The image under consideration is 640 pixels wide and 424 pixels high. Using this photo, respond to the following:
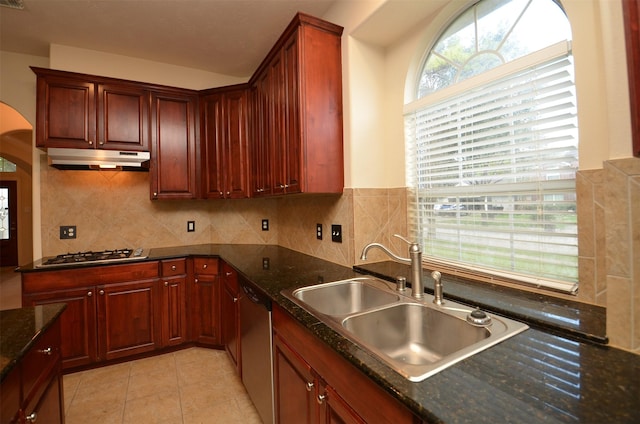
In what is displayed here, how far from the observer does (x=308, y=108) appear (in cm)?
A: 190

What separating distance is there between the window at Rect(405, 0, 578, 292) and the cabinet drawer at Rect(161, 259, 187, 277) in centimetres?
204

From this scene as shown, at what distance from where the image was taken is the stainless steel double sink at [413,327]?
101 centimetres

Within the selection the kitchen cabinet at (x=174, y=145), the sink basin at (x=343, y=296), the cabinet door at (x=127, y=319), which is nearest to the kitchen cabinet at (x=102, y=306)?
the cabinet door at (x=127, y=319)

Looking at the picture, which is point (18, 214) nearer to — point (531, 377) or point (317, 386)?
point (317, 386)

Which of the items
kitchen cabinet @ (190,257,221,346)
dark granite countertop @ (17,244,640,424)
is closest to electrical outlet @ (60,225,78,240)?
kitchen cabinet @ (190,257,221,346)

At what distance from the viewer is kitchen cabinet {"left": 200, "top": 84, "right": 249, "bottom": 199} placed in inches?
110

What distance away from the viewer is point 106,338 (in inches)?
93.5

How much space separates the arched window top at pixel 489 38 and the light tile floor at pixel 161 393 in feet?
7.98

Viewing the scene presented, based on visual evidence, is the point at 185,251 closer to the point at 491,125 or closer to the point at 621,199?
the point at 491,125

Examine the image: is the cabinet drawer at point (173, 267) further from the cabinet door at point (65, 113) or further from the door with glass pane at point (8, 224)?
the door with glass pane at point (8, 224)

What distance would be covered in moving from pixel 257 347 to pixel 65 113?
2472 millimetres

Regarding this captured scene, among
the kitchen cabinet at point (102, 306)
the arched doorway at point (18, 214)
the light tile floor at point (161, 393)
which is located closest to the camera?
the light tile floor at point (161, 393)

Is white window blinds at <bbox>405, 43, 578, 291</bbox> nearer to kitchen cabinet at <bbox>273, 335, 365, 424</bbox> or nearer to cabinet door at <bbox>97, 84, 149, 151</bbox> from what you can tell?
kitchen cabinet at <bbox>273, 335, 365, 424</bbox>

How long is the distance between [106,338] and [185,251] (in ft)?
2.93
